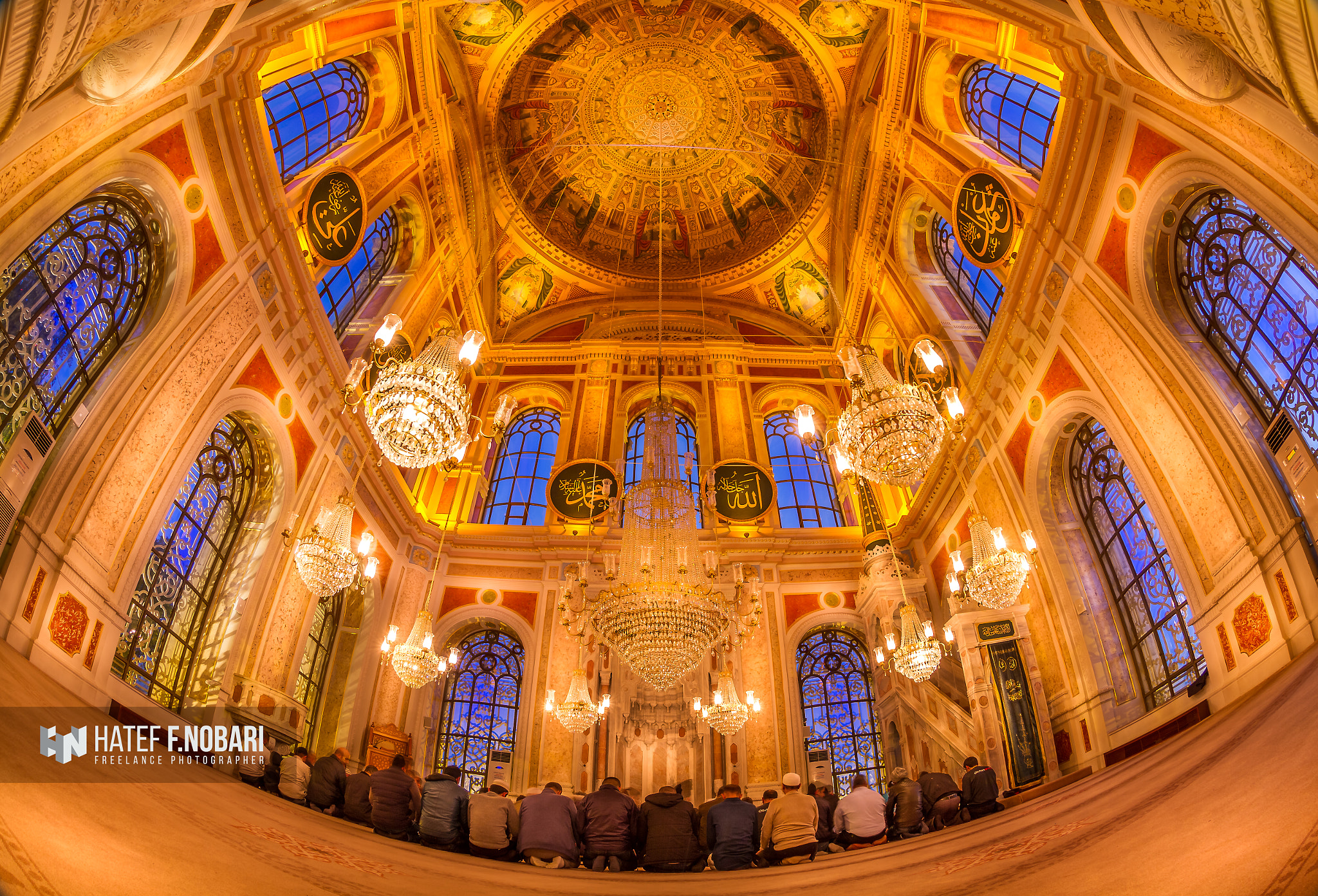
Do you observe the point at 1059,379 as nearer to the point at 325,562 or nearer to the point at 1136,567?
the point at 1136,567

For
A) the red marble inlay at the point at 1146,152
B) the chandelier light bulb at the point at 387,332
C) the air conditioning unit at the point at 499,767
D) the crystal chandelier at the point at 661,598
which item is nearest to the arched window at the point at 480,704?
the air conditioning unit at the point at 499,767

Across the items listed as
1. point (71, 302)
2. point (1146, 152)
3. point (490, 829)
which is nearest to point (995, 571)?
point (1146, 152)

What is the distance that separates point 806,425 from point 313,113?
26.5 feet

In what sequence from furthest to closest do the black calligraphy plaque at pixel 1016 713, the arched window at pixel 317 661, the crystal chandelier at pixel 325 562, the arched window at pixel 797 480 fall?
the arched window at pixel 797 480 < the arched window at pixel 317 661 < the black calligraphy plaque at pixel 1016 713 < the crystal chandelier at pixel 325 562

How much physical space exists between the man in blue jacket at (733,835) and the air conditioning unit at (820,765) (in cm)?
693

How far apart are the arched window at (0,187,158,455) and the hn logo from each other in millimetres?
2520

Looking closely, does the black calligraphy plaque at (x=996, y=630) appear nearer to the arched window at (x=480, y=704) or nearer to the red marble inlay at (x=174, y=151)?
the arched window at (x=480, y=704)

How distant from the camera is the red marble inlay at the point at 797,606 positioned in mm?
12664

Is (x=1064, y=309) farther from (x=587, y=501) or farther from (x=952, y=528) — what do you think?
(x=587, y=501)

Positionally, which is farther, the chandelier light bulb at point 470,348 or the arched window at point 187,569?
the arched window at point 187,569

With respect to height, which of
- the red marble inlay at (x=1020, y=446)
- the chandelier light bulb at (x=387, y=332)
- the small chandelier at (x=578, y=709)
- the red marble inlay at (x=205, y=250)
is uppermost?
the red marble inlay at (x=205, y=250)

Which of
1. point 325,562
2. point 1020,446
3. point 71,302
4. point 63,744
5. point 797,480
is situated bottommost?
point 63,744

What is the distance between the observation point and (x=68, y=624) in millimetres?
6102

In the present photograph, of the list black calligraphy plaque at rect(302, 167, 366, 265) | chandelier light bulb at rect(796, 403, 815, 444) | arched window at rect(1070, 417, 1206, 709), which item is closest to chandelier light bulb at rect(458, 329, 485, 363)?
chandelier light bulb at rect(796, 403, 815, 444)
